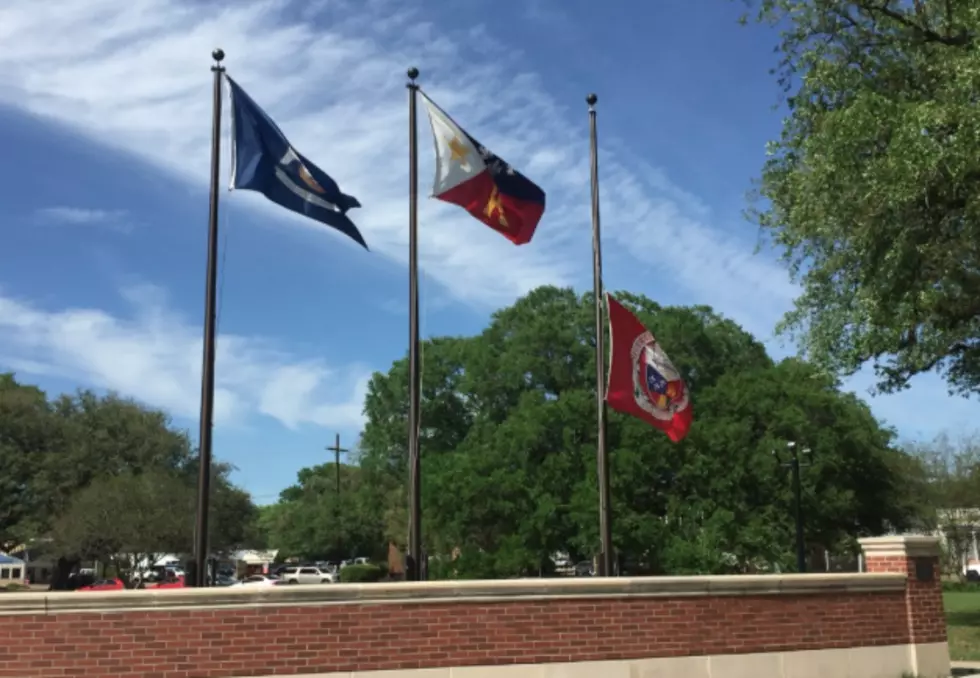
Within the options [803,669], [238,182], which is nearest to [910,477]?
[803,669]

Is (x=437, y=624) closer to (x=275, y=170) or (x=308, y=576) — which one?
(x=275, y=170)

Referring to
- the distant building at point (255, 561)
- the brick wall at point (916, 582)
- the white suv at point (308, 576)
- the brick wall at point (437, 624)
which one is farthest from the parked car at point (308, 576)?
the brick wall at point (437, 624)

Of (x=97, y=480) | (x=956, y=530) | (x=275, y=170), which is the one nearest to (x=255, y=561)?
(x=97, y=480)

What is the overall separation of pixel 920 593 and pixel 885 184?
21.6ft

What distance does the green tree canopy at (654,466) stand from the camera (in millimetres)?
39719

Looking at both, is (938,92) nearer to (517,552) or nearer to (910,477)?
(517,552)

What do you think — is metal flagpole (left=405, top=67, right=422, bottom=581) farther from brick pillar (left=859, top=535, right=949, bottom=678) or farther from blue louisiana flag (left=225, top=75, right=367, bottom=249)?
brick pillar (left=859, top=535, right=949, bottom=678)

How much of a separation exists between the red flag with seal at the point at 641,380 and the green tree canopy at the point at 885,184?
418 centimetres

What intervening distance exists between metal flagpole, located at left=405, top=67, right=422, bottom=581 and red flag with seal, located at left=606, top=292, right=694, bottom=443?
324 cm

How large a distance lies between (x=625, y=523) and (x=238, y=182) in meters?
28.0

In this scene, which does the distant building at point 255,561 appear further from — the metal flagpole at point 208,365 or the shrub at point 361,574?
the metal flagpole at point 208,365

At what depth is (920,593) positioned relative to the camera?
568 inches

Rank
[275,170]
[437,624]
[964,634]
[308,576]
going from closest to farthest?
[437,624] → [275,170] → [964,634] → [308,576]

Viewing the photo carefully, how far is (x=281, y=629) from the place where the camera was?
10.7 m
